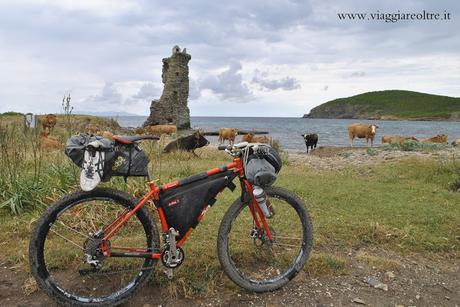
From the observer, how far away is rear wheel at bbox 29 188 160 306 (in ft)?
11.5

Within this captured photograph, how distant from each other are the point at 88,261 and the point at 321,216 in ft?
12.4

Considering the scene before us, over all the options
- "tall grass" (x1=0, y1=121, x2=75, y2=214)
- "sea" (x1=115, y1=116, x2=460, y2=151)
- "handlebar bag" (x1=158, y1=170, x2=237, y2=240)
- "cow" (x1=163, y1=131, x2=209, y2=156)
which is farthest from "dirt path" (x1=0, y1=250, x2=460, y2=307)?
"cow" (x1=163, y1=131, x2=209, y2=156)

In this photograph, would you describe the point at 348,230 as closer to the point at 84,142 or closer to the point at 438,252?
the point at 438,252

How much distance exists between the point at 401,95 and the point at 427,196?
17052 centimetres

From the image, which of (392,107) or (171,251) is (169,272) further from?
(392,107)

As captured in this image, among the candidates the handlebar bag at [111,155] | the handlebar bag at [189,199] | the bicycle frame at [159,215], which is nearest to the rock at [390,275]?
the bicycle frame at [159,215]

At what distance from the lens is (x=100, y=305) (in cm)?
362

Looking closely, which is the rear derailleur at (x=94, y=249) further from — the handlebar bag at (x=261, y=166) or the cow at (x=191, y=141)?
the cow at (x=191, y=141)

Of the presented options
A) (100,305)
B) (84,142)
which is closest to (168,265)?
(100,305)

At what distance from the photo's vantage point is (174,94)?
120 ft

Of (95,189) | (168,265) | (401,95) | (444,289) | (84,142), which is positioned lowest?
(444,289)

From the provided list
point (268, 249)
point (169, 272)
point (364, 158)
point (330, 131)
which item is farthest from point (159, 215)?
point (330, 131)

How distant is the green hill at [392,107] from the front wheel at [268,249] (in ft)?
428

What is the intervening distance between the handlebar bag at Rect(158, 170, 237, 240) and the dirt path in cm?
70
